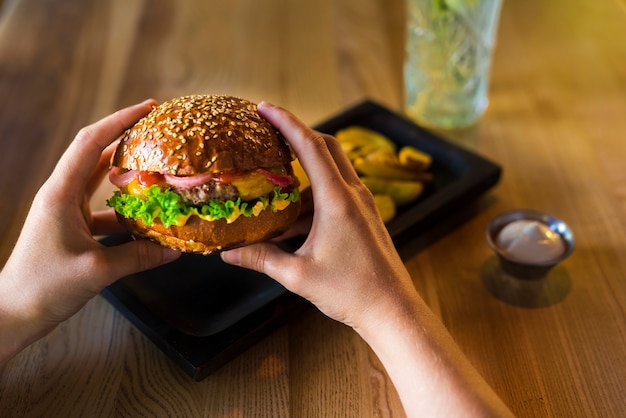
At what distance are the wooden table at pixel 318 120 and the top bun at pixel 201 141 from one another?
1.56 ft

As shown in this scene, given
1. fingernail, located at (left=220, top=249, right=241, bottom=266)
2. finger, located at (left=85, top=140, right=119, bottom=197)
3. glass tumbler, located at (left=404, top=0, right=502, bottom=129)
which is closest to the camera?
fingernail, located at (left=220, top=249, right=241, bottom=266)

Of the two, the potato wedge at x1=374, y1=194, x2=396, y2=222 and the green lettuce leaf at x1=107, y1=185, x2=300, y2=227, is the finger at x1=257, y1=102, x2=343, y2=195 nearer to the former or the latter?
the green lettuce leaf at x1=107, y1=185, x2=300, y2=227

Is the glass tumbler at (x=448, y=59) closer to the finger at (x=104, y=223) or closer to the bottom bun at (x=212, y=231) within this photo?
the bottom bun at (x=212, y=231)

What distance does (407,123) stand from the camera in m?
2.21

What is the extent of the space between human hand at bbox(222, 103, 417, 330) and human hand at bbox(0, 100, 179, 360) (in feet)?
1.17

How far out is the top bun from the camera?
4.51ft

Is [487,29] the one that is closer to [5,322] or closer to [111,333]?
[111,333]

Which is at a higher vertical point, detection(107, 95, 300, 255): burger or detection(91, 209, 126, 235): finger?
detection(107, 95, 300, 255): burger

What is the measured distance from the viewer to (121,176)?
1.48m

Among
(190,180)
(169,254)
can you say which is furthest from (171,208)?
(169,254)

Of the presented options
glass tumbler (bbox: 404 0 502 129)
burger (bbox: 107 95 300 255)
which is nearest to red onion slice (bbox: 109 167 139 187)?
burger (bbox: 107 95 300 255)

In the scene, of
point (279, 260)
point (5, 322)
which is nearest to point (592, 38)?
point (279, 260)

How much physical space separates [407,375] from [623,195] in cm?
126

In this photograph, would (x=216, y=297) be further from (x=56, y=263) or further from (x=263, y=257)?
(x=56, y=263)
